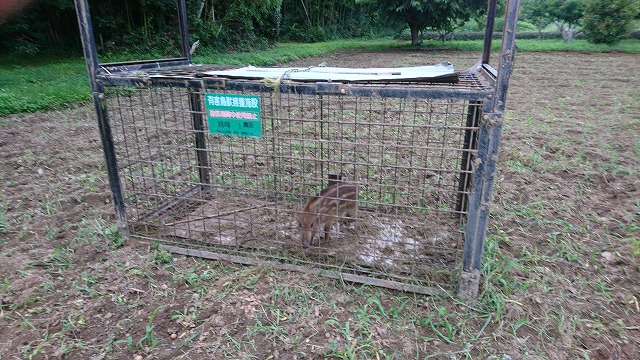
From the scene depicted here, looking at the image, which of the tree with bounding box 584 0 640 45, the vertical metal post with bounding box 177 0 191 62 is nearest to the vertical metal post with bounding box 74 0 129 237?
the vertical metal post with bounding box 177 0 191 62

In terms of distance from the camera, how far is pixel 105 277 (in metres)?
3.10

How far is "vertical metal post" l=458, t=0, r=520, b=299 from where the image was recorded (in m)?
2.35

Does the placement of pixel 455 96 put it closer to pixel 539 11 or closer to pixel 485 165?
pixel 485 165

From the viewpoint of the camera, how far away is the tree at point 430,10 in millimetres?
22750

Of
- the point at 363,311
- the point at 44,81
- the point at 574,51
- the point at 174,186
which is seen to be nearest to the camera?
the point at 363,311

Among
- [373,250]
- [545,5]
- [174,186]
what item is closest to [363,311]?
[373,250]

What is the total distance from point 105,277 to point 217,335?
44.8 inches

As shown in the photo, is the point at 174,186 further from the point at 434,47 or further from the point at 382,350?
the point at 434,47

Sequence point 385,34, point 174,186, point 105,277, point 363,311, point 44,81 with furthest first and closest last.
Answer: point 385,34
point 44,81
point 174,186
point 105,277
point 363,311

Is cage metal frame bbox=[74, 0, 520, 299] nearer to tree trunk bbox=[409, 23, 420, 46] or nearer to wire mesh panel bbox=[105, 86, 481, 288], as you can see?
wire mesh panel bbox=[105, 86, 481, 288]

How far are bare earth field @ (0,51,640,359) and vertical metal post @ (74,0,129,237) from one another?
279 mm

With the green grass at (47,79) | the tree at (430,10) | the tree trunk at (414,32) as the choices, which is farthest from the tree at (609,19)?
the tree trunk at (414,32)

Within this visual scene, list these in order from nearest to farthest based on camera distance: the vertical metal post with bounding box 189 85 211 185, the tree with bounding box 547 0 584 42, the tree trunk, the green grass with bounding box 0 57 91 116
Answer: the vertical metal post with bounding box 189 85 211 185
the green grass with bounding box 0 57 91 116
the tree with bounding box 547 0 584 42
the tree trunk

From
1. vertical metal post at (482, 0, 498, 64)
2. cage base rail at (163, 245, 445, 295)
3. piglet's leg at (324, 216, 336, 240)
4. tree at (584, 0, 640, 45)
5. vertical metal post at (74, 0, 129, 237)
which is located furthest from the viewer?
tree at (584, 0, 640, 45)
